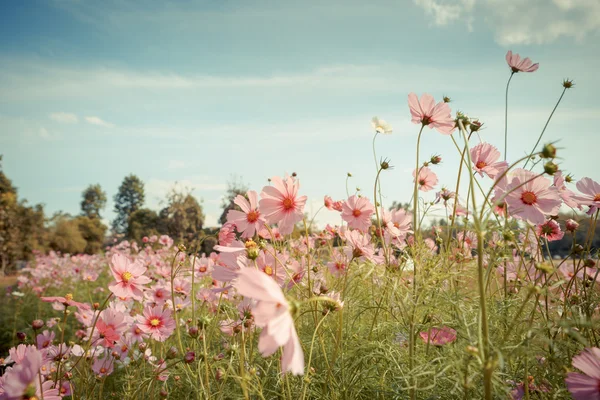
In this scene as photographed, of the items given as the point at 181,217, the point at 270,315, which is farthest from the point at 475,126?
the point at 181,217

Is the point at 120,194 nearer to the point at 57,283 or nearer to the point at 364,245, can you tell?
the point at 57,283

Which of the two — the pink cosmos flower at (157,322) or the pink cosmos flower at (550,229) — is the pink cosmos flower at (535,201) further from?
the pink cosmos flower at (157,322)

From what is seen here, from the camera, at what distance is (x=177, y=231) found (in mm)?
12836

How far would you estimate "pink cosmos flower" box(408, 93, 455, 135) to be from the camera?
3.64 feet

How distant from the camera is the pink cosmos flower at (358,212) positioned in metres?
1.35

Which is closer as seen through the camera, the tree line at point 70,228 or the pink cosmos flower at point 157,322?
the pink cosmos flower at point 157,322

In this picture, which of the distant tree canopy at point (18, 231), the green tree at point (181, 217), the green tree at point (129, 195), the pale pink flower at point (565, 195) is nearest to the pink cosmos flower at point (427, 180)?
the pale pink flower at point (565, 195)

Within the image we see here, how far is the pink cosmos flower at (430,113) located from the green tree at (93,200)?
40.1 meters

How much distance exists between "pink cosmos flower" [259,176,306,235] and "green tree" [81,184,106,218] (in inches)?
1573

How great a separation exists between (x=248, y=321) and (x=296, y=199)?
388mm

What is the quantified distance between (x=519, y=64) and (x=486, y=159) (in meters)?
0.47

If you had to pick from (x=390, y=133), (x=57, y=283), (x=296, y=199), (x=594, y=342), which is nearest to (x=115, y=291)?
(x=296, y=199)

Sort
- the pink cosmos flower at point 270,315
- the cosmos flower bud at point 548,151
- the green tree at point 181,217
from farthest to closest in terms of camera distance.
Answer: the green tree at point 181,217 → the cosmos flower bud at point 548,151 → the pink cosmos flower at point 270,315

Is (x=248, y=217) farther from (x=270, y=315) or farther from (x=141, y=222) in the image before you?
(x=141, y=222)
